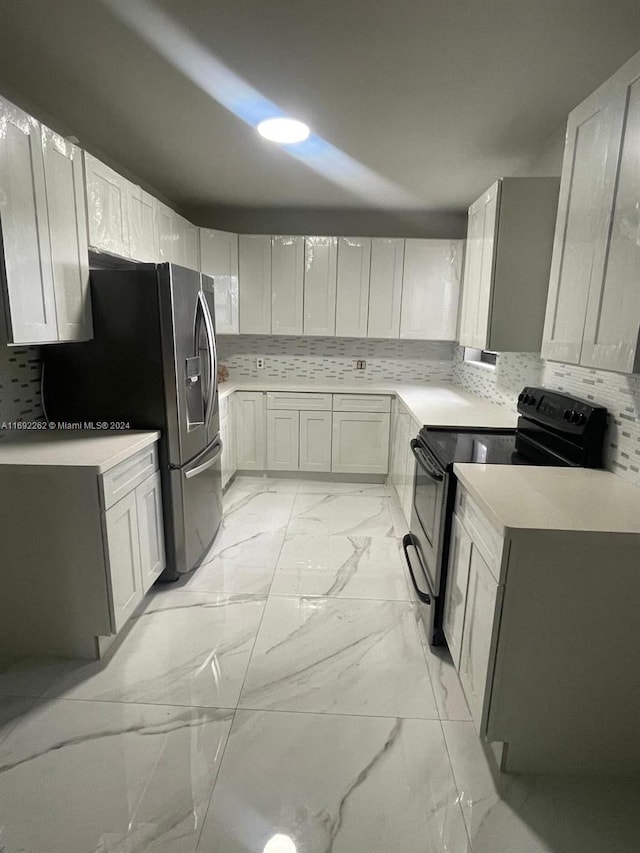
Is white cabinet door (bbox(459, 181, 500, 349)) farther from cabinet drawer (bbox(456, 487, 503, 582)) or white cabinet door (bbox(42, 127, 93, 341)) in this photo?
white cabinet door (bbox(42, 127, 93, 341))

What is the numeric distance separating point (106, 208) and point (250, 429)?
209 cm

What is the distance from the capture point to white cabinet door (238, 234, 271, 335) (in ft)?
12.8

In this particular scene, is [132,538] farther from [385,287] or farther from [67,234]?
[385,287]

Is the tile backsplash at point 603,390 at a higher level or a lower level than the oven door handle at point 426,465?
higher

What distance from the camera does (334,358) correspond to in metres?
4.36

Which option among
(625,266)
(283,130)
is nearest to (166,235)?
(283,130)

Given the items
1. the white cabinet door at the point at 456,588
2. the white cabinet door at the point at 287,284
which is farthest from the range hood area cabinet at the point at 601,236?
the white cabinet door at the point at 287,284

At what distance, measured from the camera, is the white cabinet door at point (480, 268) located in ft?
7.92

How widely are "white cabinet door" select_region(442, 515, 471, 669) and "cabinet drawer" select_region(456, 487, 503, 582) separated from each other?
2.1 inches

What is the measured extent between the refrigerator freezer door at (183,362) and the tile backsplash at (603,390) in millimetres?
1860

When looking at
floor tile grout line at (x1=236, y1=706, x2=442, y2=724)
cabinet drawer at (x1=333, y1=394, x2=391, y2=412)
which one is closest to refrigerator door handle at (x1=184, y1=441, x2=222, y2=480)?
floor tile grout line at (x1=236, y1=706, x2=442, y2=724)

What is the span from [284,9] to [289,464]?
10.1 feet

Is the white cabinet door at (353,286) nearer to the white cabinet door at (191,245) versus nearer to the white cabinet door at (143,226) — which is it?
the white cabinet door at (191,245)

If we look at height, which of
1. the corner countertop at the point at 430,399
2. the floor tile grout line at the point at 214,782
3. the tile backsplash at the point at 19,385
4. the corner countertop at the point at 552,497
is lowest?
the floor tile grout line at the point at 214,782
